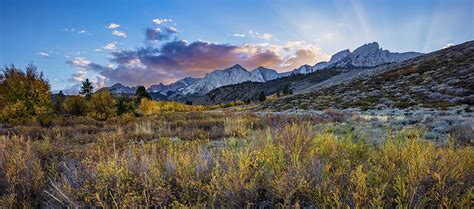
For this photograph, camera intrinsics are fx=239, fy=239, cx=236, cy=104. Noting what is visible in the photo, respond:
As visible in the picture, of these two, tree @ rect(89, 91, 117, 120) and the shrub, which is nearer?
the shrub

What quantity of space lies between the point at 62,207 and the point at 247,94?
147375 mm

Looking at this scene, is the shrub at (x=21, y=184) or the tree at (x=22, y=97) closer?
the shrub at (x=21, y=184)

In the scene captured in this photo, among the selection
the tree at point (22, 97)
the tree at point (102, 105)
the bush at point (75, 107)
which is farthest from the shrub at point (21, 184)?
the bush at point (75, 107)

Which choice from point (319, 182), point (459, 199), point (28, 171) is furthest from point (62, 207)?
point (459, 199)

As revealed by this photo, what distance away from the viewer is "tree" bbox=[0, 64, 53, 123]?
1400cm

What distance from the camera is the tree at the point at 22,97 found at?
1400cm

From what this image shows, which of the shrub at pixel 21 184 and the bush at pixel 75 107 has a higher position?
the bush at pixel 75 107

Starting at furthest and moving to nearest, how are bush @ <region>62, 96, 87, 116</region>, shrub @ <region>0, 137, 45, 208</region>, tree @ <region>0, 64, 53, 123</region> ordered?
bush @ <region>62, 96, 87, 116</region>
tree @ <region>0, 64, 53, 123</region>
shrub @ <region>0, 137, 45, 208</region>

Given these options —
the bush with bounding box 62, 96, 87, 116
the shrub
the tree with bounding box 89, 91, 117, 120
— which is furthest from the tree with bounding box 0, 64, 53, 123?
the shrub

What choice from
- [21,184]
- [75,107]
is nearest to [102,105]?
[75,107]

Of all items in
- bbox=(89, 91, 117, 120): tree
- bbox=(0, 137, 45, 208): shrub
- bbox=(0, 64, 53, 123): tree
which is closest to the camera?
bbox=(0, 137, 45, 208): shrub

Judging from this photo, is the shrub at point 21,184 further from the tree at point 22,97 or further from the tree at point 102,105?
the tree at point 102,105

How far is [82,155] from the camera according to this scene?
4988 mm

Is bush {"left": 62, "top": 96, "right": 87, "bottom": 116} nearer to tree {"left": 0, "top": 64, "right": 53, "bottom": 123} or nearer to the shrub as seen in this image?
tree {"left": 0, "top": 64, "right": 53, "bottom": 123}
